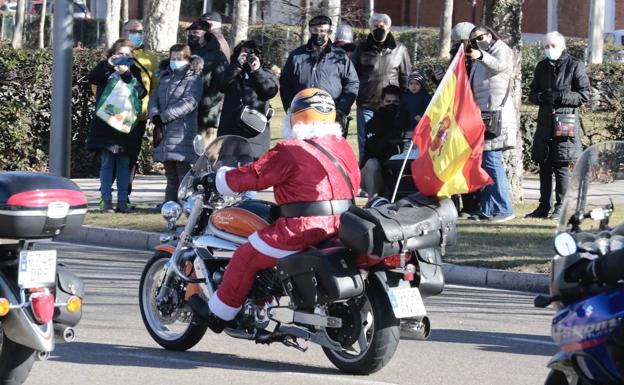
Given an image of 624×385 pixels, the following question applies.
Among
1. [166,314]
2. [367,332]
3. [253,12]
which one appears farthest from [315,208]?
[253,12]

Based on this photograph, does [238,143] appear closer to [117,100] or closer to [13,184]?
[13,184]

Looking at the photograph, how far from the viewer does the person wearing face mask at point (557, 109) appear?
1391 cm

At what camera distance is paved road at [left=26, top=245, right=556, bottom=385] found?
7609 mm

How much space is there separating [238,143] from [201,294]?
1002 mm

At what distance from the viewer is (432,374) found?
7.80m

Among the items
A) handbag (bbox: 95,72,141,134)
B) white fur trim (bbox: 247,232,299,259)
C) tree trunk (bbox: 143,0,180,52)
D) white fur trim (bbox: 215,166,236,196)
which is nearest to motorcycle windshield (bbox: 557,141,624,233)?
white fur trim (bbox: 247,232,299,259)

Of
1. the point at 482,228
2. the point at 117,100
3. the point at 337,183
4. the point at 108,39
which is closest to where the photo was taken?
the point at 337,183

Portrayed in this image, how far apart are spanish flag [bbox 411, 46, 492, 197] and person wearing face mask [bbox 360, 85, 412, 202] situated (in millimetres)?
5523

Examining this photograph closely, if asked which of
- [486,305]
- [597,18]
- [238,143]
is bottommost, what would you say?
[486,305]

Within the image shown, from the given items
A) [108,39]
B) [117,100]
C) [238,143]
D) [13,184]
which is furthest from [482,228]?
[108,39]

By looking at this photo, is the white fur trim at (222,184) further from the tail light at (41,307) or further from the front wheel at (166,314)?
the tail light at (41,307)

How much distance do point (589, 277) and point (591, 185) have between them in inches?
20.9

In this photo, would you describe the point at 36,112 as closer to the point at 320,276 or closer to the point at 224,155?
the point at 224,155

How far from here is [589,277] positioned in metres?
5.09
